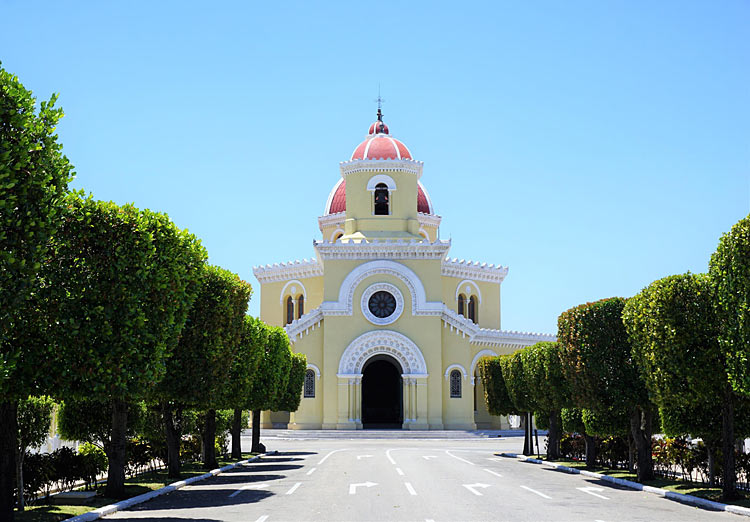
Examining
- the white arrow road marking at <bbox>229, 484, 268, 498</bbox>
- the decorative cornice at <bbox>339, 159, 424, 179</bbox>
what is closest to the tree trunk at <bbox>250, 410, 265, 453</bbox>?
the white arrow road marking at <bbox>229, 484, 268, 498</bbox>

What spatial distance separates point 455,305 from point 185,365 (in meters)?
45.6

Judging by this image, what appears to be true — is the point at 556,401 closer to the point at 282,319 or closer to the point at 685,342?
the point at 685,342

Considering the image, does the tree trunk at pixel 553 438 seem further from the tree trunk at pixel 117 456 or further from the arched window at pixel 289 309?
→ the arched window at pixel 289 309

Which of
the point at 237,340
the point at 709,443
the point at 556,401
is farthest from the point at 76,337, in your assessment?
the point at 556,401

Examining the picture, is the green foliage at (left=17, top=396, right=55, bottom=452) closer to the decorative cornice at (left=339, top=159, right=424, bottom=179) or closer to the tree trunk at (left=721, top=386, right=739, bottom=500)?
the tree trunk at (left=721, top=386, right=739, bottom=500)

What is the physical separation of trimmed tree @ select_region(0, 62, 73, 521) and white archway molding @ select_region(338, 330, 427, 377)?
44.2 meters

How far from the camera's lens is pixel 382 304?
198 ft

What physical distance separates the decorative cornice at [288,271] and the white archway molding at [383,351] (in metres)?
10.0

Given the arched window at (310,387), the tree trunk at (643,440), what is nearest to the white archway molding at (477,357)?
the arched window at (310,387)

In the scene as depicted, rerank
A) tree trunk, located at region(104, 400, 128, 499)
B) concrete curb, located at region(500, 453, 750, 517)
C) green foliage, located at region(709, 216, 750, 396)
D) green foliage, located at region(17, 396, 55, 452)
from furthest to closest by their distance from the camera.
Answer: tree trunk, located at region(104, 400, 128, 499)
green foliage, located at region(17, 396, 55, 452)
concrete curb, located at region(500, 453, 750, 517)
green foliage, located at region(709, 216, 750, 396)

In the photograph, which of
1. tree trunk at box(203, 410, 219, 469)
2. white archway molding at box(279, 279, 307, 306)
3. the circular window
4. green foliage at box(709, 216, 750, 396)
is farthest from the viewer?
white archway molding at box(279, 279, 307, 306)

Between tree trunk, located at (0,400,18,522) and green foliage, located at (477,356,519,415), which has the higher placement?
green foliage, located at (477,356,519,415)

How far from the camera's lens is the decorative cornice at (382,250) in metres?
59.8

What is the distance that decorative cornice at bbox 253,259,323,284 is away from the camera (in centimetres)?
6769
